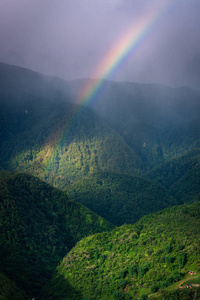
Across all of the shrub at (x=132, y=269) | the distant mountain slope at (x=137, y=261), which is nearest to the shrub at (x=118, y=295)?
the distant mountain slope at (x=137, y=261)

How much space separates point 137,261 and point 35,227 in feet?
161

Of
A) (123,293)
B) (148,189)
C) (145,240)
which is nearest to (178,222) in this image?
(145,240)

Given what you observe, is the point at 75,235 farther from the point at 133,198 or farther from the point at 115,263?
the point at 133,198

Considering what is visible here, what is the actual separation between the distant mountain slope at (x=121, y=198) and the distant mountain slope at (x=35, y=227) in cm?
3368

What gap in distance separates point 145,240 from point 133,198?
319 ft

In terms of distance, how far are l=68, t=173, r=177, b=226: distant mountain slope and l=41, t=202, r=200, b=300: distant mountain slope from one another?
57.4 m

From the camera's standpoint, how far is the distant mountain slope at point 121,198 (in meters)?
159

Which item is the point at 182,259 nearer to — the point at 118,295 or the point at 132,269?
the point at 132,269

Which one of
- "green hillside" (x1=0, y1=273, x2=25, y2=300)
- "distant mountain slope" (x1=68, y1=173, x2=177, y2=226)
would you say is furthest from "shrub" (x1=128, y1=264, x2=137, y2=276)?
"distant mountain slope" (x1=68, y1=173, x2=177, y2=226)

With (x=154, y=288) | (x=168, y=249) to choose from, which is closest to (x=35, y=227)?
(x=168, y=249)

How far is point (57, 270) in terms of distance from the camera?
91688 mm

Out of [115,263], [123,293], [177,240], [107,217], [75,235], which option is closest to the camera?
[123,293]

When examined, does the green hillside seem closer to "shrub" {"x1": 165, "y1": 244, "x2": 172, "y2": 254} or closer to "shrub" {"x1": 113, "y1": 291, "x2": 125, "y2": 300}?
"shrub" {"x1": 113, "y1": 291, "x2": 125, "y2": 300}

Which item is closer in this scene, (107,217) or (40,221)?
(40,221)
